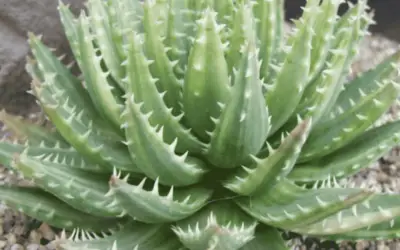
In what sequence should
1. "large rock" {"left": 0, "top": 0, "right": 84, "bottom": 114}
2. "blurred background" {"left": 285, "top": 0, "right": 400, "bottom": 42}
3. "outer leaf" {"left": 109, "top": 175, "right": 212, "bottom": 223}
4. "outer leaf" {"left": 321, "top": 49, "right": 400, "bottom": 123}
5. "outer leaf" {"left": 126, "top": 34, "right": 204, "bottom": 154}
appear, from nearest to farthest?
"outer leaf" {"left": 109, "top": 175, "right": 212, "bottom": 223} < "outer leaf" {"left": 126, "top": 34, "right": 204, "bottom": 154} < "outer leaf" {"left": 321, "top": 49, "right": 400, "bottom": 123} < "large rock" {"left": 0, "top": 0, "right": 84, "bottom": 114} < "blurred background" {"left": 285, "top": 0, "right": 400, "bottom": 42}

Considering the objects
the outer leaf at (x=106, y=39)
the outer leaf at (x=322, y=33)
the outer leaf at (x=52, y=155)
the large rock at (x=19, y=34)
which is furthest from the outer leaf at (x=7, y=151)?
the outer leaf at (x=322, y=33)

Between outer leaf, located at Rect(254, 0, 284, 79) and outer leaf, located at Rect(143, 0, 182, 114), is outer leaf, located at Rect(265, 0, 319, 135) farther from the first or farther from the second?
outer leaf, located at Rect(143, 0, 182, 114)

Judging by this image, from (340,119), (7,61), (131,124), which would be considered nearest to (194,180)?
(131,124)

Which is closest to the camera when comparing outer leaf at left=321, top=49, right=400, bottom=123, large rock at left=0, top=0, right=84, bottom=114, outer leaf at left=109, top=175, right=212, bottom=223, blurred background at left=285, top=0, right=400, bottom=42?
outer leaf at left=109, top=175, right=212, bottom=223

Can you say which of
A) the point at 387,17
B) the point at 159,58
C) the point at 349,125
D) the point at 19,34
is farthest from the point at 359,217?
the point at 387,17

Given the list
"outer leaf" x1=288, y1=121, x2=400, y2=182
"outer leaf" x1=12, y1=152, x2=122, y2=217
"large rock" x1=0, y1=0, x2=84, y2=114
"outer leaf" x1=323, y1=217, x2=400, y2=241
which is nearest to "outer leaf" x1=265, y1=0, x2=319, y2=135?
"outer leaf" x1=288, y1=121, x2=400, y2=182

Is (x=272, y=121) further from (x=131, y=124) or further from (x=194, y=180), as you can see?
(x=131, y=124)
